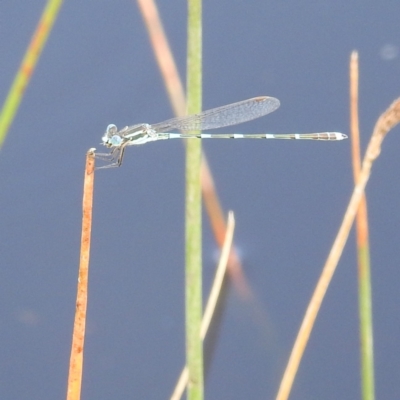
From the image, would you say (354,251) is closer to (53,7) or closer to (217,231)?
(217,231)

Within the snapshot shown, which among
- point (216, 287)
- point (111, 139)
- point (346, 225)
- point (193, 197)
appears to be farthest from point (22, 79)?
point (346, 225)

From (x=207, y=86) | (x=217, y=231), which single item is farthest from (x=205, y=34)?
(x=217, y=231)

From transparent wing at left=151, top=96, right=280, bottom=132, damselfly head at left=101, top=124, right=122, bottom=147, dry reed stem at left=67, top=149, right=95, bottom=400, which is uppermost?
transparent wing at left=151, top=96, right=280, bottom=132

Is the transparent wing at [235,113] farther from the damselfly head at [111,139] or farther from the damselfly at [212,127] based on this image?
the damselfly head at [111,139]

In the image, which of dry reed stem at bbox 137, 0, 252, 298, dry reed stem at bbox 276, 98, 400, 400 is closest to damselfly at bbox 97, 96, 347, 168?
dry reed stem at bbox 137, 0, 252, 298

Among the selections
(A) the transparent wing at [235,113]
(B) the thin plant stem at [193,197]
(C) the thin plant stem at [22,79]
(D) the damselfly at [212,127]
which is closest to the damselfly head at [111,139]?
(D) the damselfly at [212,127]

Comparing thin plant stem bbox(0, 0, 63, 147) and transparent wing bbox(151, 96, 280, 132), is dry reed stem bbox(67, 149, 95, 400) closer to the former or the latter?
thin plant stem bbox(0, 0, 63, 147)

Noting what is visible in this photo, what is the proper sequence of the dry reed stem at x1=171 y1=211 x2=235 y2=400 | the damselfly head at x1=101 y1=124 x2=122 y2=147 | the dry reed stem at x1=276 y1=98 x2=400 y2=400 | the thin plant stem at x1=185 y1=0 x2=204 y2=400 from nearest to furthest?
the thin plant stem at x1=185 y1=0 x2=204 y2=400
the dry reed stem at x1=276 y1=98 x2=400 y2=400
the dry reed stem at x1=171 y1=211 x2=235 y2=400
the damselfly head at x1=101 y1=124 x2=122 y2=147
